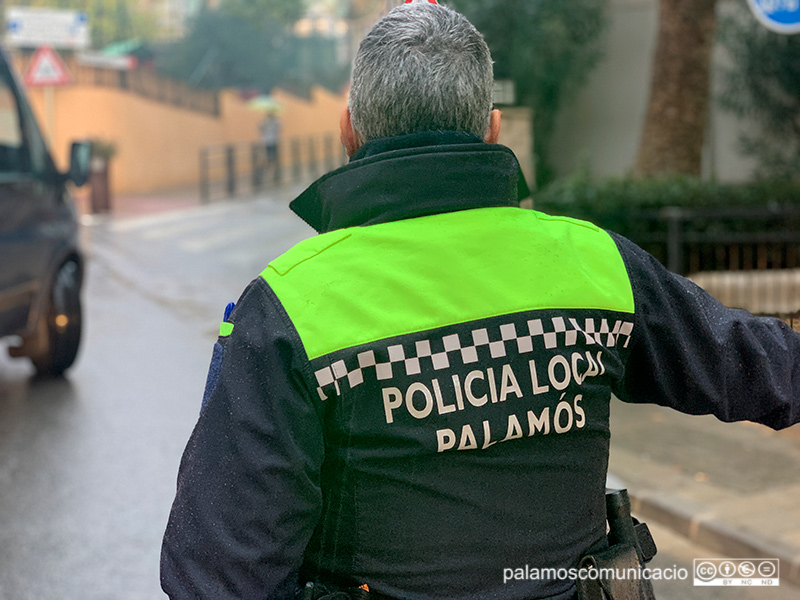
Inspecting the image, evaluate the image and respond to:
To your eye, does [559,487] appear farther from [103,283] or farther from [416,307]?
[103,283]

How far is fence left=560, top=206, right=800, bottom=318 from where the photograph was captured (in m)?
7.53

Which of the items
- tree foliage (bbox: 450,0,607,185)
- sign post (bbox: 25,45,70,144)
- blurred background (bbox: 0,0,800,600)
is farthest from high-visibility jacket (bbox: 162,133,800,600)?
sign post (bbox: 25,45,70,144)

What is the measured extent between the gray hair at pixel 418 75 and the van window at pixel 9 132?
576cm

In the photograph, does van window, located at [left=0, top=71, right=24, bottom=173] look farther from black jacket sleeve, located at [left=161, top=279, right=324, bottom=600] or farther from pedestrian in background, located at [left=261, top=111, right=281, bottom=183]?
pedestrian in background, located at [left=261, top=111, right=281, bottom=183]

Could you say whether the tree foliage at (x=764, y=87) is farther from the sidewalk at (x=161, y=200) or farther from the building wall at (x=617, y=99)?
the sidewalk at (x=161, y=200)

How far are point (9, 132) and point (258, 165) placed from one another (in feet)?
58.9

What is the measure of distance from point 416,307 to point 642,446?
436 centimetres

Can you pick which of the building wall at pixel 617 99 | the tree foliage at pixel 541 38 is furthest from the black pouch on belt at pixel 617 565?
the tree foliage at pixel 541 38

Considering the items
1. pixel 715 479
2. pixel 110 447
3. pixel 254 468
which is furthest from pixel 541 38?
pixel 254 468

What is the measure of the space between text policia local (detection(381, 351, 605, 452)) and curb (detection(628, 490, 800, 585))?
2.81 meters

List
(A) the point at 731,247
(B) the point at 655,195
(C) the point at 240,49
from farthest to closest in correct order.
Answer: (C) the point at 240,49 < (B) the point at 655,195 < (A) the point at 731,247

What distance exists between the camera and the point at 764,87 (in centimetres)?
1264

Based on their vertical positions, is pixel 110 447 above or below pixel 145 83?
below

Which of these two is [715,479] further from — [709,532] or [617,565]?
[617,565]
